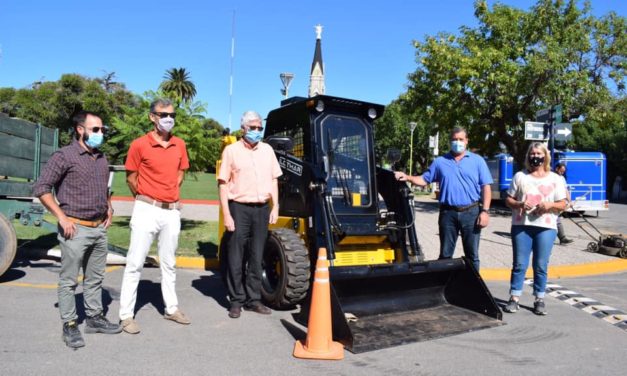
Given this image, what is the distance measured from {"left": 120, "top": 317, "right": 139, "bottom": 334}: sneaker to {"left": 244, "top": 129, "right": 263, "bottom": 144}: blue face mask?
6.86 ft

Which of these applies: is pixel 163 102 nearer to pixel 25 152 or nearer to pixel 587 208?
pixel 25 152

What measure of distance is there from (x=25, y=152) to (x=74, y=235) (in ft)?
11.8

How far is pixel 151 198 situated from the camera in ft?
15.5

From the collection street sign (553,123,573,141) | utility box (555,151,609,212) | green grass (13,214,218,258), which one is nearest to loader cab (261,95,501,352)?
green grass (13,214,218,258)

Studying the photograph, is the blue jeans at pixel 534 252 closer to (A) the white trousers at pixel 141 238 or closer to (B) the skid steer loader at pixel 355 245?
(B) the skid steer loader at pixel 355 245

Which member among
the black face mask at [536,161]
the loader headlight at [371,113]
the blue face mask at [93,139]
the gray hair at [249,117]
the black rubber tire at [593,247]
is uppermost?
the loader headlight at [371,113]

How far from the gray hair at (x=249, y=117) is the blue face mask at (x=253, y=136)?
0.34ft

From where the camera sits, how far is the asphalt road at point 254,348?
3.93 metres

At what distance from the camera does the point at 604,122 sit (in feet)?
63.2

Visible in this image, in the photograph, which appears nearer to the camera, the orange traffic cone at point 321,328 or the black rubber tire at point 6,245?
the orange traffic cone at point 321,328

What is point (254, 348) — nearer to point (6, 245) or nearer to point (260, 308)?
point (260, 308)

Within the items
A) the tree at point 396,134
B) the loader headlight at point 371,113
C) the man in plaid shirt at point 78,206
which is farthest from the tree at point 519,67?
the tree at point 396,134

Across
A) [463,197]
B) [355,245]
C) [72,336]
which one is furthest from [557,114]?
[72,336]

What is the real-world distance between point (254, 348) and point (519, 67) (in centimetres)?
1687
